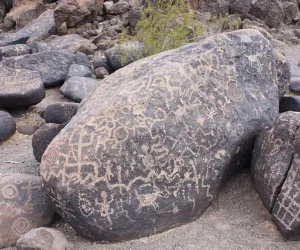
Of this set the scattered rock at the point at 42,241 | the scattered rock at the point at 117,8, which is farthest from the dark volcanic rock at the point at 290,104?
the scattered rock at the point at 117,8

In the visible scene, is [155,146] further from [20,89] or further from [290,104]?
[20,89]

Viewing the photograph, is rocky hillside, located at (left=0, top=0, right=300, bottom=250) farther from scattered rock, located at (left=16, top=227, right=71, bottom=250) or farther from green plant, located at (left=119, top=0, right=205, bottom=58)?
green plant, located at (left=119, top=0, right=205, bottom=58)

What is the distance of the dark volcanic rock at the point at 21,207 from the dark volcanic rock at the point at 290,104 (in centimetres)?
200

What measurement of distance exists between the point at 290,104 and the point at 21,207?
220 centimetres

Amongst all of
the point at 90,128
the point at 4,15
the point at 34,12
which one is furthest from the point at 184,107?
the point at 4,15

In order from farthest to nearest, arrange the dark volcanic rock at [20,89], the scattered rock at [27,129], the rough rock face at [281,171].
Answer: the dark volcanic rock at [20,89]
the scattered rock at [27,129]
the rough rock face at [281,171]

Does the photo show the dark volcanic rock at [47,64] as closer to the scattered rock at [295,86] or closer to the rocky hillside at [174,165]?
the rocky hillside at [174,165]

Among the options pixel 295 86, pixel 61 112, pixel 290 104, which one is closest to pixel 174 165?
pixel 290 104

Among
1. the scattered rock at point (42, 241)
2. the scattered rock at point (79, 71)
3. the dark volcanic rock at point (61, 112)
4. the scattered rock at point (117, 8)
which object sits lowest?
the scattered rock at point (117, 8)

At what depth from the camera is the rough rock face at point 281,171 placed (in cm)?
247

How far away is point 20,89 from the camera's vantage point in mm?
A: 4387

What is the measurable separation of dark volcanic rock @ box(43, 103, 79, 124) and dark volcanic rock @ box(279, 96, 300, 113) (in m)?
1.69

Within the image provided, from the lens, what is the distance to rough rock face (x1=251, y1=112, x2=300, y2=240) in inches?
97.3

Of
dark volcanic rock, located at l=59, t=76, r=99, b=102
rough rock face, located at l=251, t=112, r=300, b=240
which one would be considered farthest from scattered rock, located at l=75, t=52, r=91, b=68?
rough rock face, located at l=251, t=112, r=300, b=240
